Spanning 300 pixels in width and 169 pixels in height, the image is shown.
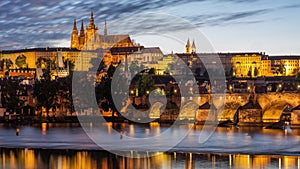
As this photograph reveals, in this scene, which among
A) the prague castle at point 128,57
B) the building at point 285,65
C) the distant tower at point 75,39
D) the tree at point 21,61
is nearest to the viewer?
the prague castle at point 128,57

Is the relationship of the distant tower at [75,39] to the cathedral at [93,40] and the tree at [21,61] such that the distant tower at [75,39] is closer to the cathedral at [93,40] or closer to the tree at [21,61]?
the cathedral at [93,40]

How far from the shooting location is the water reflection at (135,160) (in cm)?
2925

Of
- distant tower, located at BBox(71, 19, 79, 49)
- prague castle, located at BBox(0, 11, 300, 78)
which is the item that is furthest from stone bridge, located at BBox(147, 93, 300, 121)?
distant tower, located at BBox(71, 19, 79, 49)

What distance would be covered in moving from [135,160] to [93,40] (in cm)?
8839

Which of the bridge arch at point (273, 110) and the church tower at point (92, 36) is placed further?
the church tower at point (92, 36)

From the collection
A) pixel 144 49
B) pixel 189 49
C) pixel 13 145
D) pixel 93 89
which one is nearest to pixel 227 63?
pixel 189 49

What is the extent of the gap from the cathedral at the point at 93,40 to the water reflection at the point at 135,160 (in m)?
83.1

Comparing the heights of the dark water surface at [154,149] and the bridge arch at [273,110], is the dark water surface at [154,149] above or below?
below

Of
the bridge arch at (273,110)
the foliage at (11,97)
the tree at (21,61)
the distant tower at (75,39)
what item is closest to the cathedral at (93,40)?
the distant tower at (75,39)

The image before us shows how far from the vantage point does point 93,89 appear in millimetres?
56500

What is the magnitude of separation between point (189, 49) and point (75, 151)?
286ft

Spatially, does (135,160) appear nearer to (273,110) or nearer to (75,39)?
(273,110)

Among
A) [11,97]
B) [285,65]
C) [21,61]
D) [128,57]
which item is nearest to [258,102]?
[11,97]

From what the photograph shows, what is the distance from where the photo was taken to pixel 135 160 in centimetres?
3064
